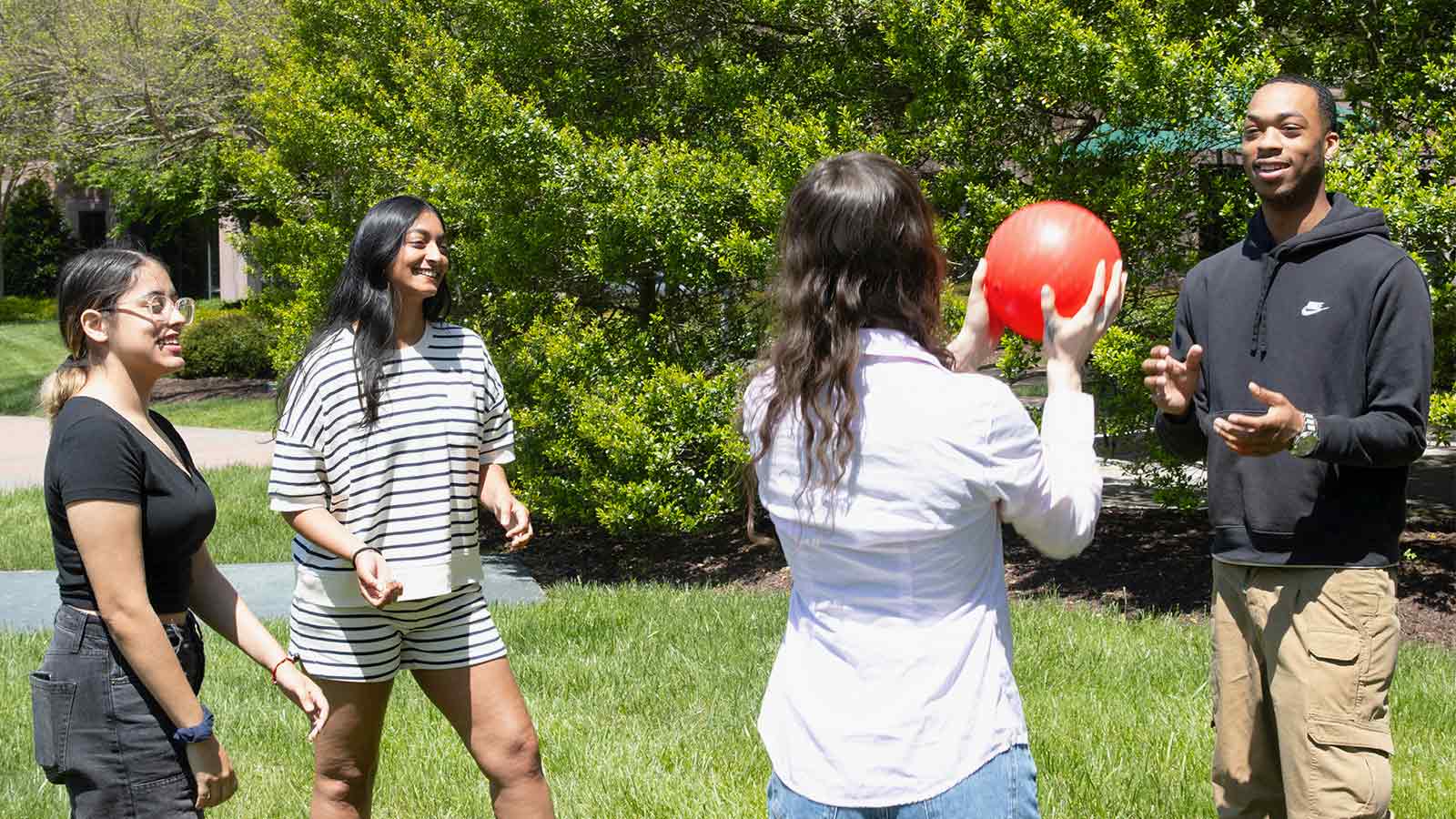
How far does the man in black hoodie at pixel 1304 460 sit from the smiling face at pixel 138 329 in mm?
2471

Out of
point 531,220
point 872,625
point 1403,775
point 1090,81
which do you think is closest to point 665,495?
point 531,220

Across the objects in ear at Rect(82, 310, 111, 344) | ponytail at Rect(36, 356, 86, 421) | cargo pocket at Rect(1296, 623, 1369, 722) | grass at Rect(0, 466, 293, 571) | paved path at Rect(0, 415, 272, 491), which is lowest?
paved path at Rect(0, 415, 272, 491)

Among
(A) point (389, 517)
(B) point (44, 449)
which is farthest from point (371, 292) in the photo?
(B) point (44, 449)

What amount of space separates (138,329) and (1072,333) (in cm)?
211

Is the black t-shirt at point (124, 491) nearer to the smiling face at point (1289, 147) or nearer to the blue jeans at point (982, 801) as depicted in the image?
the blue jeans at point (982, 801)

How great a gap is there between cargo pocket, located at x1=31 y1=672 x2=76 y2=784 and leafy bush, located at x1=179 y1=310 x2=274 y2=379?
21494 millimetres

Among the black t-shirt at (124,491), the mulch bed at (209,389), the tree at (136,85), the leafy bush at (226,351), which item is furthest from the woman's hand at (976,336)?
the leafy bush at (226,351)

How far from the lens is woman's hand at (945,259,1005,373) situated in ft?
8.91

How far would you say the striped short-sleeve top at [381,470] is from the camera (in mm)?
3783

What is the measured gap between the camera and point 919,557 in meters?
2.35

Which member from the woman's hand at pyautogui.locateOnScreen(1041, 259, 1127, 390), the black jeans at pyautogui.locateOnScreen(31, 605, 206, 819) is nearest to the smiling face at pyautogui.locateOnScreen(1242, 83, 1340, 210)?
the woman's hand at pyautogui.locateOnScreen(1041, 259, 1127, 390)

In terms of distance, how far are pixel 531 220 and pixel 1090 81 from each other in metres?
3.62

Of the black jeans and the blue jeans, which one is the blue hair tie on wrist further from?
the blue jeans

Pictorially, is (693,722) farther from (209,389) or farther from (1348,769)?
(209,389)
